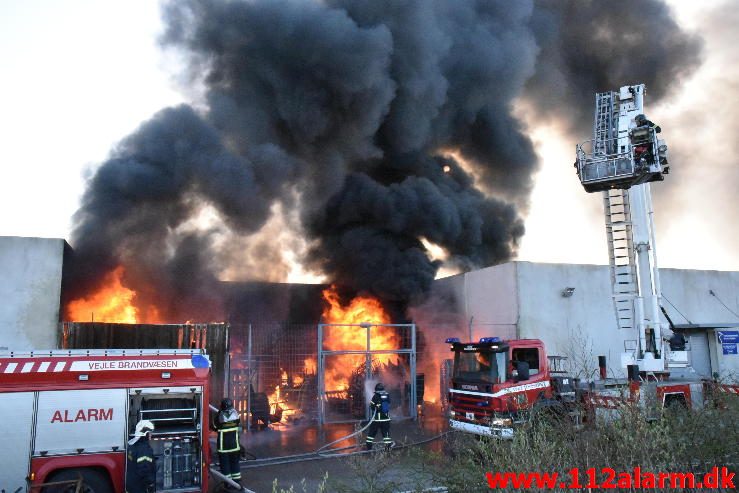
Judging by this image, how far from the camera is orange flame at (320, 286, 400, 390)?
16.5 meters

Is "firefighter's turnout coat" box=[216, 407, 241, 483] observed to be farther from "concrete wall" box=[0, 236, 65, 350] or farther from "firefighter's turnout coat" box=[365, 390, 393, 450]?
"concrete wall" box=[0, 236, 65, 350]

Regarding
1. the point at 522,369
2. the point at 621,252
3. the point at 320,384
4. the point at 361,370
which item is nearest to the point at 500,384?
the point at 522,369

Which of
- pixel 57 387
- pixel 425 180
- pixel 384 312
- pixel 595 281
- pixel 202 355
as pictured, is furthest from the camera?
pixel 425 180

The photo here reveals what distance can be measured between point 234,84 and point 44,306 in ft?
→ 38.9

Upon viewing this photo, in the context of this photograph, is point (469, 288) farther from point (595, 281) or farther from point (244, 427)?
point (244, 427)

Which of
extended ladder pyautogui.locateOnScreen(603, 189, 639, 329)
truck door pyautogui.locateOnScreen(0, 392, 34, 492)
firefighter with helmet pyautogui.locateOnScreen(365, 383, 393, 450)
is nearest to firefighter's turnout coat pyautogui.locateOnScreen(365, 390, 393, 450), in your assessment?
firefighter with helmet pyautogui.locateOnScreen(365, 383, 393, 450)

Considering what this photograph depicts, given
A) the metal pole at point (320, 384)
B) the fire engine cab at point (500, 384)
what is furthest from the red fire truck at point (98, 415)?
the metal pole at point (320, 384)

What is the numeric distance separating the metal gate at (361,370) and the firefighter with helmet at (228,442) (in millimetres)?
5147

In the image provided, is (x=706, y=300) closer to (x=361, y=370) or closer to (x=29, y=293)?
(x=361, y=370)

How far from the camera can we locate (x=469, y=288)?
17.7 meters

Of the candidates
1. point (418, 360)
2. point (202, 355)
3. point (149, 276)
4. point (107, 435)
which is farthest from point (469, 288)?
point (107, 435)

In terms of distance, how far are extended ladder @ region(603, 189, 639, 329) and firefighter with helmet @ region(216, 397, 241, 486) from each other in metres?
7.51

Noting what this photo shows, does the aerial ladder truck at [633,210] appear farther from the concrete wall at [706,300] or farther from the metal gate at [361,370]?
the concrete wall at [706,300]

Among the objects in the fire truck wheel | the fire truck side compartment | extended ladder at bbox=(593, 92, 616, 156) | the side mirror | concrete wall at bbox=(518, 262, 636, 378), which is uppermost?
extended ladder at bbox=(593, 92, 616, 156)
